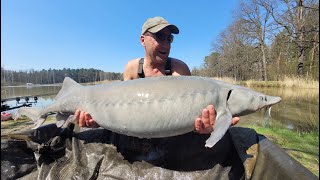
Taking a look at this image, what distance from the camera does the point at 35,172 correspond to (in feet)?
7.36

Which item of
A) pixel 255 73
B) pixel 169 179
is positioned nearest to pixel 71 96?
pixel 169 179

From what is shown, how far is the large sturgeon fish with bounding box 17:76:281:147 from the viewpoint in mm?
1844

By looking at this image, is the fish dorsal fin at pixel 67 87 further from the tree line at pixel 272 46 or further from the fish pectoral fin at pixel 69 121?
the tree line at pixel 272 46

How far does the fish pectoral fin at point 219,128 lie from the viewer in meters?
1.68

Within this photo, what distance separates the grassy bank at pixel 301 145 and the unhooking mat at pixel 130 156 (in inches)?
50.9

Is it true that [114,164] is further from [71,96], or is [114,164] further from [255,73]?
[255,73]

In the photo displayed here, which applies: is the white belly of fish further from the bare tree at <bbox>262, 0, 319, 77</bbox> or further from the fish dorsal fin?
the bare tree at <bbox>262, 0, 319, 77</bbox>

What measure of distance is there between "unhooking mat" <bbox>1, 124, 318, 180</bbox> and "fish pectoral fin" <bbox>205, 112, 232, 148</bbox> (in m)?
0.30

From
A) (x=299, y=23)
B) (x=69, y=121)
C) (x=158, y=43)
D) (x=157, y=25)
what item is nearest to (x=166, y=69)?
(x=158, y=43)

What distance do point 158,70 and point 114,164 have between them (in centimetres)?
114

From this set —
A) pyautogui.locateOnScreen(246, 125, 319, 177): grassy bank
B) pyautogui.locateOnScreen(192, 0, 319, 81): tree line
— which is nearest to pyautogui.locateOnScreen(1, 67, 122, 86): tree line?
pyautogui.locateOnScreen(192, 0, 319, 81): tree line

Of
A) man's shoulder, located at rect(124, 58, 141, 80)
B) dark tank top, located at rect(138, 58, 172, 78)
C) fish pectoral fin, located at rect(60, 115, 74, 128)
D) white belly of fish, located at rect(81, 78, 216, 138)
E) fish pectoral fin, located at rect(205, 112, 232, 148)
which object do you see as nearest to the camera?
fish pectoral fin, located at rect(205, 112, 232, 148)

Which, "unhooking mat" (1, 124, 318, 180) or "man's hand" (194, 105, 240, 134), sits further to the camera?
"unhooking mat" (1, 124, 318, 180)

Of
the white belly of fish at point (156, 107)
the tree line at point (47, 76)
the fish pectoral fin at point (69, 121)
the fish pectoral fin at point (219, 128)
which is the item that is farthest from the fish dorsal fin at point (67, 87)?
the tree line at point (47, 76)
